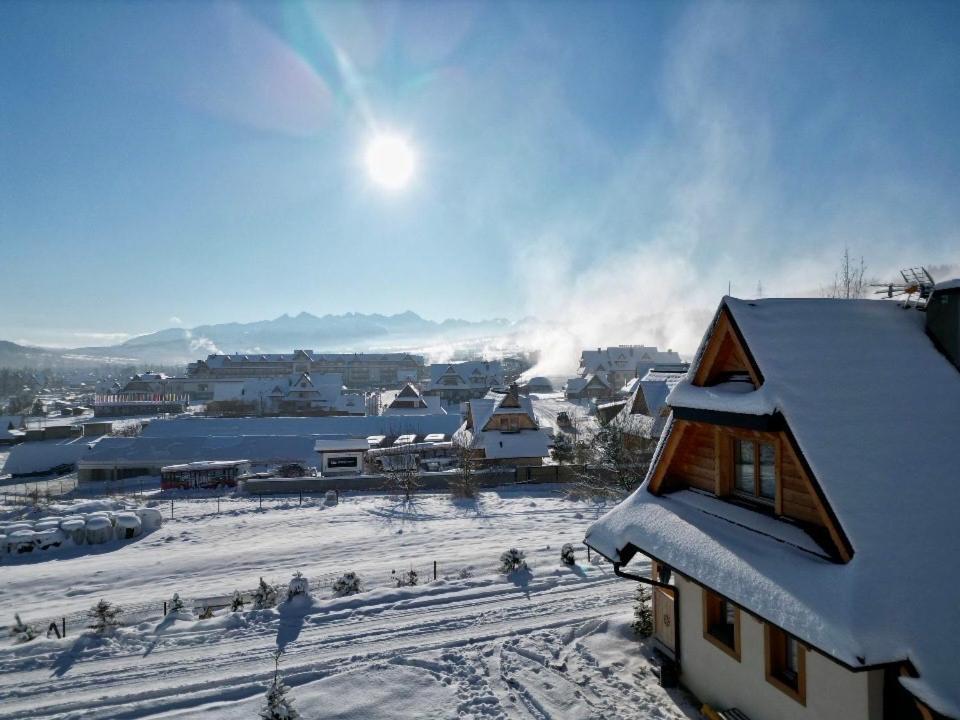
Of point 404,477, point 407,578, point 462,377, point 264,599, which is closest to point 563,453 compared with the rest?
point 404,477

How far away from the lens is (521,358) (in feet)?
533

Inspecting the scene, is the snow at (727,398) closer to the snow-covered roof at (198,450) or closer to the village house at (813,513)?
the village house at (813,513)

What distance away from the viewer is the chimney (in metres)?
7.82

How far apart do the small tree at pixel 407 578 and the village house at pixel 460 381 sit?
→ 222 feet

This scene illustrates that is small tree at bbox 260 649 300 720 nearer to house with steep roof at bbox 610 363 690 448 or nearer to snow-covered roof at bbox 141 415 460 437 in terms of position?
house with steep roof at bbox 610 363 690 448

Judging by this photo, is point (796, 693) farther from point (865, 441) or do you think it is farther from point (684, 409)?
point (684, 409)

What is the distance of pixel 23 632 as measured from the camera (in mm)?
12586

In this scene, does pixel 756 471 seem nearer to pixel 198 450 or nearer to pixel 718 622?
pixel 718 622

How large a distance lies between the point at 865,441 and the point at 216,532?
25583 mm

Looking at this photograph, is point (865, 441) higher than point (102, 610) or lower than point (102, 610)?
higher

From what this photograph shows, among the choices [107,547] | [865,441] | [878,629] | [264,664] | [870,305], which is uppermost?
[870,305]

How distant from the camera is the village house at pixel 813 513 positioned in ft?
17.1

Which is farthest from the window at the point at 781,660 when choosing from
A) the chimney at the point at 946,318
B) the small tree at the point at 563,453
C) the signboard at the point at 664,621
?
the small tree at the point at 563,453

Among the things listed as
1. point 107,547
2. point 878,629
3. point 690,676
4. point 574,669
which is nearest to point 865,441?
point 878,629
